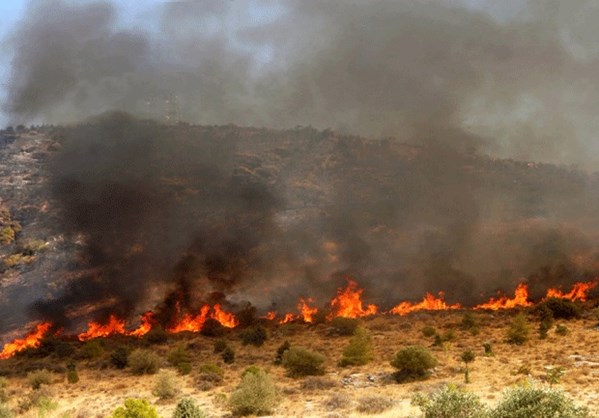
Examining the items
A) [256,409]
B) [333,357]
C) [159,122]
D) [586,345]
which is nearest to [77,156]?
[159,122]

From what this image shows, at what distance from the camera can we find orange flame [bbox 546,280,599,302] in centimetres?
5262

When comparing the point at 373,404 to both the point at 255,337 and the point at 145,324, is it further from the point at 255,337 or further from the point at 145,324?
the point at 145,324

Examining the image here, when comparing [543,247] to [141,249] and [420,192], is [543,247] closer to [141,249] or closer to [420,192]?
[420,192]

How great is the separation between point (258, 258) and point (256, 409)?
38.7 m

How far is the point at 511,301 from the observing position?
5372 cm

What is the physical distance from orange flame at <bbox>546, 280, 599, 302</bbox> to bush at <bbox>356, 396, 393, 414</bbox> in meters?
34.6

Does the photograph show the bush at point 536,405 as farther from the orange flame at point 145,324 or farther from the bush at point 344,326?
the orange flame at point 145,324

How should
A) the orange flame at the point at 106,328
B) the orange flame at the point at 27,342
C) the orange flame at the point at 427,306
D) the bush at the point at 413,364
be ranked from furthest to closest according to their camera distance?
the orange flame at the point at 427,306
the orange flame at the point at 106,328
the orange flame at the point at 27,342
the bush at the point at 413,364

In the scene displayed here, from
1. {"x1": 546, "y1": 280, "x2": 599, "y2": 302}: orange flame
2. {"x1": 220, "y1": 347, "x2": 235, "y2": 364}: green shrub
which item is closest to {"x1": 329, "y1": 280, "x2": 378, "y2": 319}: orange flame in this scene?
{"x1": 220, "y1": 347, "x2": 235, "y2": 364}: green shrub

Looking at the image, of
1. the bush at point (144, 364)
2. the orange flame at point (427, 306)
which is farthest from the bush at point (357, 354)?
the orange flame at point (427, 306)

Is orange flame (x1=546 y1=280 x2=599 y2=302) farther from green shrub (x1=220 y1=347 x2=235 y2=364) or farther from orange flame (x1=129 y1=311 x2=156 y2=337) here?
orange flame (x1=129 y1=311 x2=156 y2=337)

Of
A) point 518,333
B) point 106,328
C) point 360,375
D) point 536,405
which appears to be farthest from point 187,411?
point 106,328

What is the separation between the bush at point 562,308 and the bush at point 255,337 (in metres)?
23.8

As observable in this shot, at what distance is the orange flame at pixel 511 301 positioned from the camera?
52.6 metres
